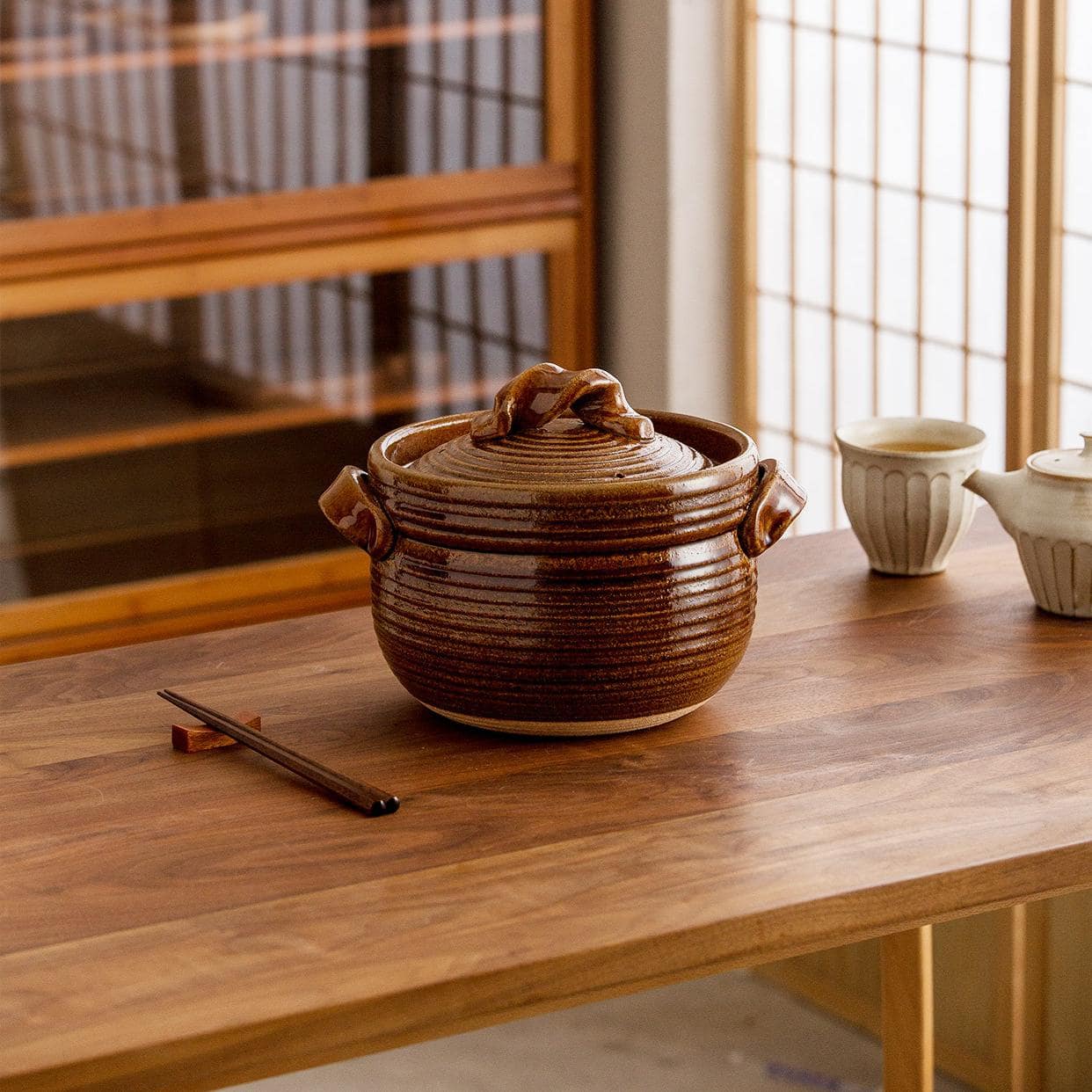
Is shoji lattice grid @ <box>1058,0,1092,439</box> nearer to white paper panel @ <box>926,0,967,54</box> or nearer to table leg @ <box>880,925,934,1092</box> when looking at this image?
white paper panel @ <box>926,0,967,54</box>

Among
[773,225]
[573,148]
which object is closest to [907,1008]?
[773,225]

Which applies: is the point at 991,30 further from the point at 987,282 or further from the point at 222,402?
the point at 222,402

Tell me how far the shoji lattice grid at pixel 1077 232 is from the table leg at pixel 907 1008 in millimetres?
866

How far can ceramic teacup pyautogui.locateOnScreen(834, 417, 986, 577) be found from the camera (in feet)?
5.53

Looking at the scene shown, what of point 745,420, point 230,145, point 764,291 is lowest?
point 745,420

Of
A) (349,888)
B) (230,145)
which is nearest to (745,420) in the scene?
(230,145)

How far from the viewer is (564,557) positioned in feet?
4.32

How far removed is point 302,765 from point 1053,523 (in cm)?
69

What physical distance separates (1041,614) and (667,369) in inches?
65.8

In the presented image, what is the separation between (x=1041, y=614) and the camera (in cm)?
162

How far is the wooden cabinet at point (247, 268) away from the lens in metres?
3.02

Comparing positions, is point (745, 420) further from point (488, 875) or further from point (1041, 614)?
point (488, 875)

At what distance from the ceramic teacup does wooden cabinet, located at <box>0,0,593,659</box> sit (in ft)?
5.38

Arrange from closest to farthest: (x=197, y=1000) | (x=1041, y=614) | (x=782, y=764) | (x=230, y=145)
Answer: (x=197, y=1000) < (x=782, y=764) < (x=1041, y=614) < (x=230, y=145)
